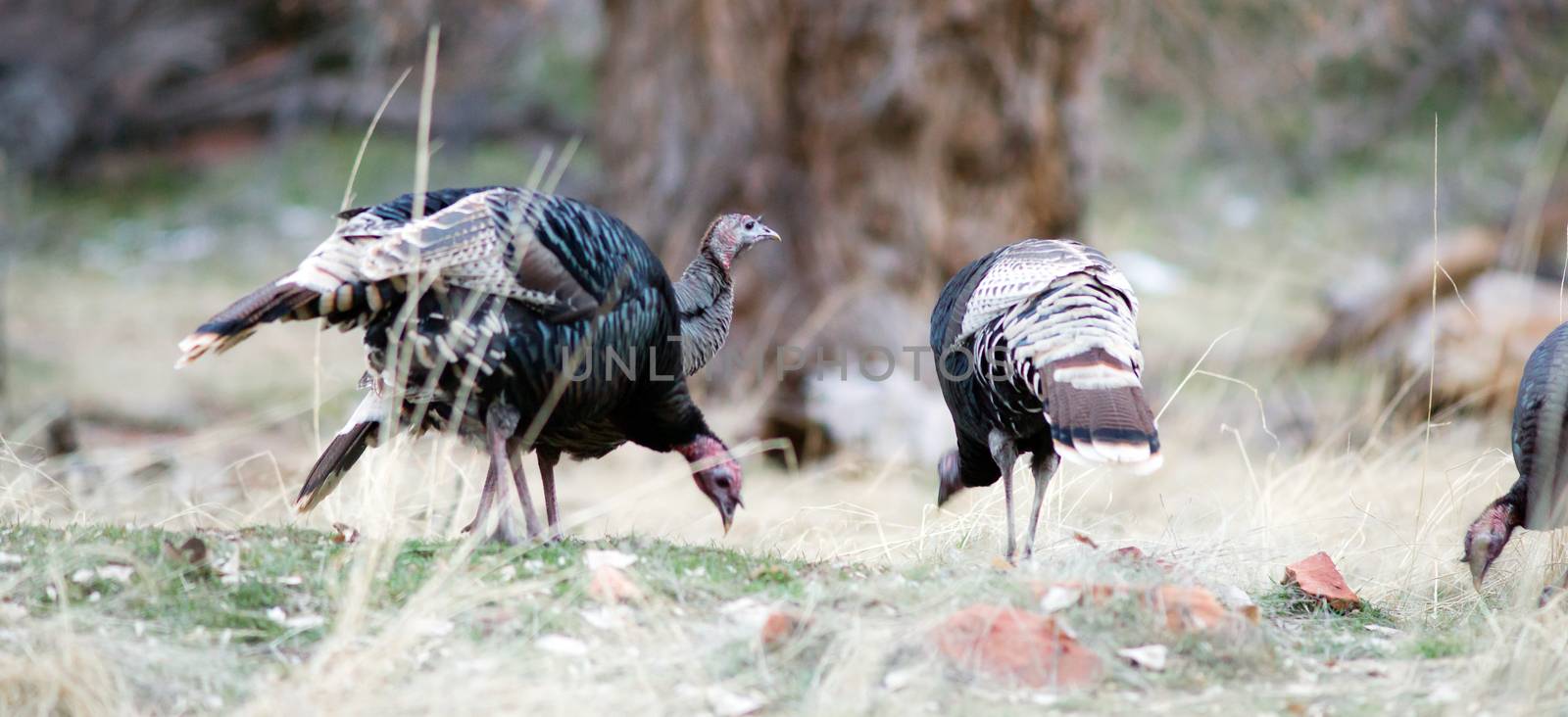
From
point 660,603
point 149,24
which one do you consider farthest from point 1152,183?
point 660,603

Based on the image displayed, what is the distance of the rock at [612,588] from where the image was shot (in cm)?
345

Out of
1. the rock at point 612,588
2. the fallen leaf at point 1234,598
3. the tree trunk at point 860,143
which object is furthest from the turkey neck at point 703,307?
the tree trunk at point 860,143

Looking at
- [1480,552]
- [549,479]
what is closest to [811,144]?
[549,479]

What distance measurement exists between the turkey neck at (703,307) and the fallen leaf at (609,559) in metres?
1.04

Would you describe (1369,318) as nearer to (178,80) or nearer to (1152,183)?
(1152,183)

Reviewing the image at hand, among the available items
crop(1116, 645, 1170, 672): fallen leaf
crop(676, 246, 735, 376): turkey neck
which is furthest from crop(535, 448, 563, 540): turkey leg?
crop(1116, 645, 1170, 672): fallen leaf

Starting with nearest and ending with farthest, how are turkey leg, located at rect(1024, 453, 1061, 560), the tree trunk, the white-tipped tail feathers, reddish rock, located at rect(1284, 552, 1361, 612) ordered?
the white-tipped tail feathers → reddish rock, located at rect(1284, 552, 1361, 612) → turkey leg, located at rect(1024, 453, 1061, 560) → the tree trunk

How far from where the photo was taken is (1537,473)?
3848 millimetres

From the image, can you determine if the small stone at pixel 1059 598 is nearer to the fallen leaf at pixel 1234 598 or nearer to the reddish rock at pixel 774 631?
the fallen leaf at pixel 1234 598

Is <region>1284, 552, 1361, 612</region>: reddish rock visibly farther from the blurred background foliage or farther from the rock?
the blurred background foliage

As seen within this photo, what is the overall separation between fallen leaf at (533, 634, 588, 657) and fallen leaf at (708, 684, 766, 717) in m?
0.34

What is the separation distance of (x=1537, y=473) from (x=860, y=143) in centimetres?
458

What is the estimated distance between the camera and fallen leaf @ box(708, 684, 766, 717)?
9.87ft

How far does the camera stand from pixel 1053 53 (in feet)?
25.9
